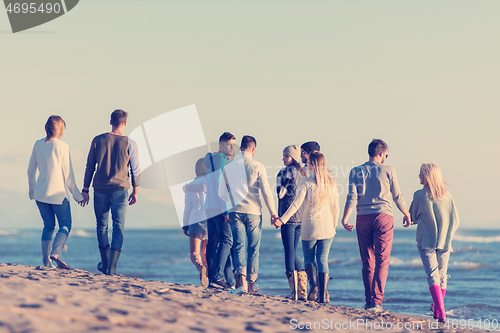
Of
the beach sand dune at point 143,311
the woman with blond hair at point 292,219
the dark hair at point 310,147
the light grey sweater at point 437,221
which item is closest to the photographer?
the beach sand dune at point 143,311

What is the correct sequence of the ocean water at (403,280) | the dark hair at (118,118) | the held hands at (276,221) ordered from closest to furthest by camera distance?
the held hands at (276,221)
the dark hair at (118,118)
the ocean water at (403,280)

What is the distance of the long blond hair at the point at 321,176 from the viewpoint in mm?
5316

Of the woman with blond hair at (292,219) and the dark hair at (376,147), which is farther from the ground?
the dark hair at (376,147)

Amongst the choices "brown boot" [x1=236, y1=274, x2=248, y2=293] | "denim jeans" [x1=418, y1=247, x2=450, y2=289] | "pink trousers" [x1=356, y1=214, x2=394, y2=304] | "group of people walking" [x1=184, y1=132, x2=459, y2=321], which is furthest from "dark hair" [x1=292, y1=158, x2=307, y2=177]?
"denim jeans" [x1=418, y1=247, x2=450, y2=289]

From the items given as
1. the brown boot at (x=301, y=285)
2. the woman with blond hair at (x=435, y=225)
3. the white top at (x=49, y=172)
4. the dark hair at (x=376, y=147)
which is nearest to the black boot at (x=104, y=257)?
the white top at (x=49, y=172)

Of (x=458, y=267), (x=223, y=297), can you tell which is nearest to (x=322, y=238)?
(x=223, y=297)

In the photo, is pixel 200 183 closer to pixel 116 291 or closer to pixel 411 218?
pixel 116 291

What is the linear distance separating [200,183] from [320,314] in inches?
98.7

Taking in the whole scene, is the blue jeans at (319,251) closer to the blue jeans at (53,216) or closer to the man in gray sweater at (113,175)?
the man in gray sweater at (113,175)

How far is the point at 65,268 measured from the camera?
557 centimetres

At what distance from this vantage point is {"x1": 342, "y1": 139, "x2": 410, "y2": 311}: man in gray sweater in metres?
5.24

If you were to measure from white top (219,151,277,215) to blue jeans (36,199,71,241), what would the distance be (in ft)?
6.50

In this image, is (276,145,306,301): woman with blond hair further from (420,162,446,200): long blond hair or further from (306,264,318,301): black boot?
(420,162,446,200): long blond hair

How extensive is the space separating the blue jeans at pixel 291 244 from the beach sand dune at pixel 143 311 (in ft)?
1.53
